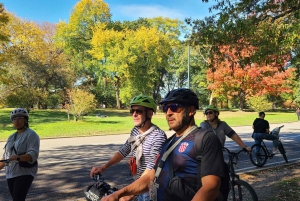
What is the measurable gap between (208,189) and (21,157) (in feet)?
8.99

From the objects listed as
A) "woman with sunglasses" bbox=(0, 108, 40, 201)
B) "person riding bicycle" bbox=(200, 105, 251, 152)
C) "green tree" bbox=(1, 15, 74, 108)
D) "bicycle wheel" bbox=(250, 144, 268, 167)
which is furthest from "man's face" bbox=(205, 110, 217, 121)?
"green tree" bbox=(1, 15, 74, 108)

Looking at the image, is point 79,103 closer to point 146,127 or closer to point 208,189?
point 146,127

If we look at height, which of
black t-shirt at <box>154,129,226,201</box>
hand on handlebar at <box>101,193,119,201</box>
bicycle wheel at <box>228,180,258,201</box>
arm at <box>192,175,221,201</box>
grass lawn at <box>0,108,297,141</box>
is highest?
black t-shirt at <box>154,129,226,201</box>

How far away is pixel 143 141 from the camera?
2988 millimetres

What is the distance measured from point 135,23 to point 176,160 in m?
55.0

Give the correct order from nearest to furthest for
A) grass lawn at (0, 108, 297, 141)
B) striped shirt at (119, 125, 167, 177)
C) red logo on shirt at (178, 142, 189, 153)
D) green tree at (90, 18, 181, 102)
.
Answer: red logo on shirt at (178, 142, 189, 153), striped shirt at (119, 125, 167, 177), grass lawn at (0, 108, 297, 141), green tree at (90, 18, 181, 102)

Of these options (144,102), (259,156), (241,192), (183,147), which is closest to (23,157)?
(144,102)

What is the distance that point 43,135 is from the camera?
19.0 metres

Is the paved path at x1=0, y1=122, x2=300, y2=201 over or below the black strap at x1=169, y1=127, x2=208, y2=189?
below

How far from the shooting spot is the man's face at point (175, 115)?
2.11 metres

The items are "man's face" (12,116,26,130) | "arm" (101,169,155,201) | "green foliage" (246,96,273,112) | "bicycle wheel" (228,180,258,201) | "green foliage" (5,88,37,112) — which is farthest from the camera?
"green foliage" (246,96,273,112)

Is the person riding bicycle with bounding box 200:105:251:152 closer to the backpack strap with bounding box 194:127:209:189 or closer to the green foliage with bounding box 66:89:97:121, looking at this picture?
the backpack strap with bounding box 194:127:209:189

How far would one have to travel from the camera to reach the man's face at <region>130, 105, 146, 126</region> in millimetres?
3115

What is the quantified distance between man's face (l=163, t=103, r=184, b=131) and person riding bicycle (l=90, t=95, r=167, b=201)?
753 millimetres
